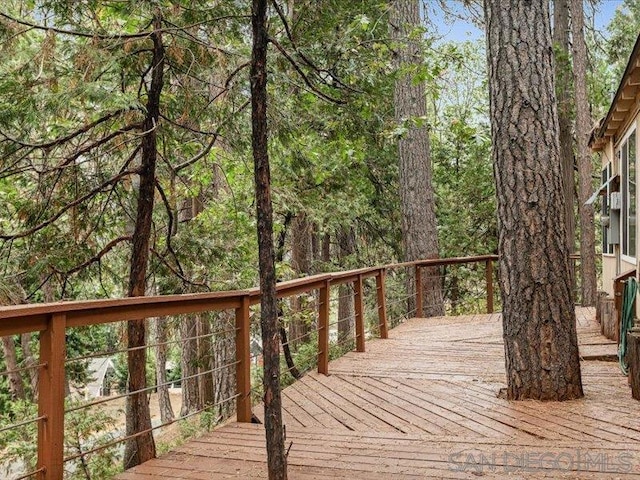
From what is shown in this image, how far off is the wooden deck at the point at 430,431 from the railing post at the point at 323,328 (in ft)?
0.43

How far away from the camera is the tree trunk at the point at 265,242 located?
2502mm

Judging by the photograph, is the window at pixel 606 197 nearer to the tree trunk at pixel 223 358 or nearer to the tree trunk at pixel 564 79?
the tree trunk at pixel 564 79

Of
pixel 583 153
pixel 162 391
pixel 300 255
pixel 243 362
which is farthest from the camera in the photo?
pixel 162 391

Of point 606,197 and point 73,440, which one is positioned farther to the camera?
point 606,197

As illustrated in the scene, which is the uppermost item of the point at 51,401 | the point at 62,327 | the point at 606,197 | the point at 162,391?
the point at 606,197

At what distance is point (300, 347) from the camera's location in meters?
13.3

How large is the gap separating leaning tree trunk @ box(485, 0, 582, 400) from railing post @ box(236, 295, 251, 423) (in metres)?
1.95

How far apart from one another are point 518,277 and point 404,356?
244cm

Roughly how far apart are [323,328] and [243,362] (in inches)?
62.7

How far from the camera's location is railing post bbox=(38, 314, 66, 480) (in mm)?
2568

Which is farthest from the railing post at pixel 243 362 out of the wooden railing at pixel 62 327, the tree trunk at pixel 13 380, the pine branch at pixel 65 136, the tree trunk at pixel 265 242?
the tree trunk at pixel 13 380

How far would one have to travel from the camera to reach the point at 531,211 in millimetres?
4355

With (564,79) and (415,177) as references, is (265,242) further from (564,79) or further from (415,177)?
(564,79)

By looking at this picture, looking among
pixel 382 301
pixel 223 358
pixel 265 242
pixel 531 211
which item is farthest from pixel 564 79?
pixel 265 242
